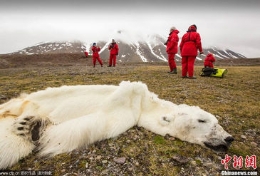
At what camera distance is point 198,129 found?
4.21 metres

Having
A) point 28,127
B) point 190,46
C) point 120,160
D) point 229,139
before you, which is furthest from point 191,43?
point 28,127

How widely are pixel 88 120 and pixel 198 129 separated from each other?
6.94ft

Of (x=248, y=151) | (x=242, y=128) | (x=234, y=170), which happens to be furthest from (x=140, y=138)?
(x=242, y=128)

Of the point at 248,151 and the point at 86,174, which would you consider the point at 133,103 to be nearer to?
the point at 86,174

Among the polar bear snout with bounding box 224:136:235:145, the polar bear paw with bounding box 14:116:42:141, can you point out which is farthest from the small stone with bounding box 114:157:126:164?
the polar bear snout with bounding box 224:136:235:145

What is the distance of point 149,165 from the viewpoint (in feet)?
11.8

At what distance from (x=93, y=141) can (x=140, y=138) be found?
3.01ft

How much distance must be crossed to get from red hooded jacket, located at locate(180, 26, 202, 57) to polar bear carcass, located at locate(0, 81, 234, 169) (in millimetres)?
6893

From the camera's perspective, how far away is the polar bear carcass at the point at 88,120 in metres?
4.02

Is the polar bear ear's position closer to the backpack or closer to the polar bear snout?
the polar bear snout

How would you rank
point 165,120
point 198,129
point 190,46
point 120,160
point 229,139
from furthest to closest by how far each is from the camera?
1. point 190,46
2. point 165,120
3. point 198,129
4. point 229,139
5. point 120,160

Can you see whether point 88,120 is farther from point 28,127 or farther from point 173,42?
point 173,42

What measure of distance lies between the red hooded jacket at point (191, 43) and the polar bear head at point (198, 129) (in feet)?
23.7

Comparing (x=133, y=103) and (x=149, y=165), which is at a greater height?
(x=133, y=103)
